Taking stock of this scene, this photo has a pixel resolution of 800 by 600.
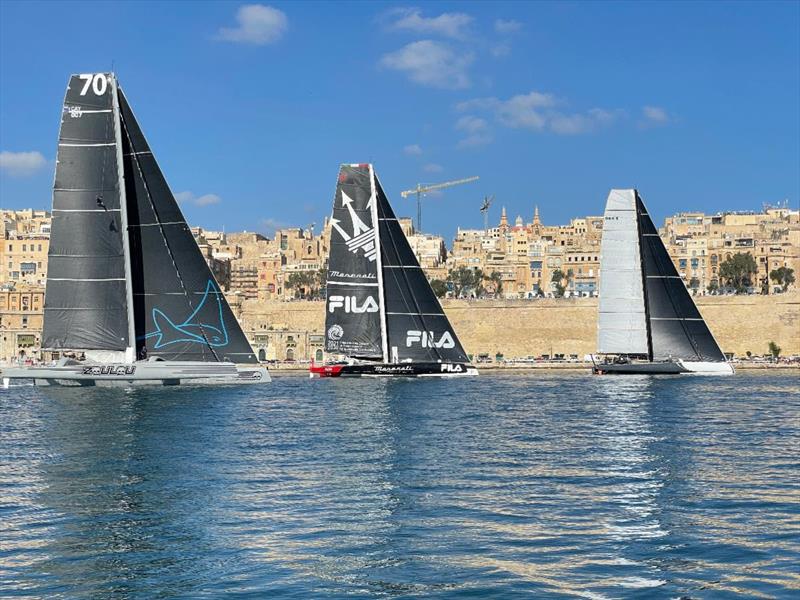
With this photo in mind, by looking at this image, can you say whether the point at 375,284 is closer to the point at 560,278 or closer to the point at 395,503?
the point at 395,503

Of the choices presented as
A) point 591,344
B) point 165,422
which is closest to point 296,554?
point 165,422

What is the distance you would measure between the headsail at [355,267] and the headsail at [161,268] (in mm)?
9255

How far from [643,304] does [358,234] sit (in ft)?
39.8

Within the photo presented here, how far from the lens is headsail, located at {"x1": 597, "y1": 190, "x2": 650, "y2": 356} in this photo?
48.3m

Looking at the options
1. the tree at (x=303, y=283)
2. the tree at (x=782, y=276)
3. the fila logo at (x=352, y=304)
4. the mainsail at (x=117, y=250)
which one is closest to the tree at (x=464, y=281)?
the tree at (x=303, y=283)

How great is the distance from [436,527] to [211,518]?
2909 mm

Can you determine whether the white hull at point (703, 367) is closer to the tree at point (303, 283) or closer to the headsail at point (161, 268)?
the headsail at point (161, 268)

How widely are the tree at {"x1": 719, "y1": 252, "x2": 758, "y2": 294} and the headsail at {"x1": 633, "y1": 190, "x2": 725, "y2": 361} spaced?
48.6 m

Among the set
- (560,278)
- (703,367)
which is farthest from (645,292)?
(560,278)

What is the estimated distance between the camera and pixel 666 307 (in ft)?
157

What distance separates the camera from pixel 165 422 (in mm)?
27344

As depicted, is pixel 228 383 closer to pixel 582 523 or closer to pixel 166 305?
pixel 166 305

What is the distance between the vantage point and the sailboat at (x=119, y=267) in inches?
1342

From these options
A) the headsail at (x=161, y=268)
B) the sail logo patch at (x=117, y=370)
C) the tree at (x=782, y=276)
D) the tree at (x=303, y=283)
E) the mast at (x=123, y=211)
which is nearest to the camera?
the mast at (x=123, y=211)
